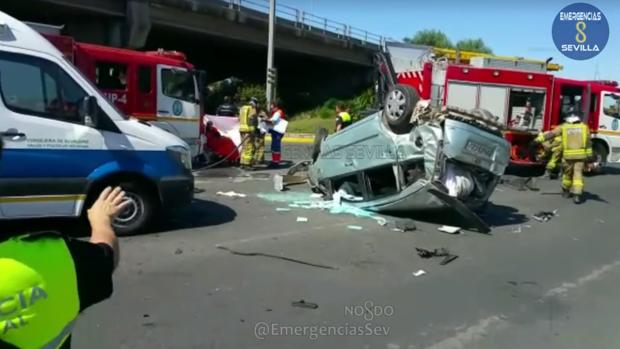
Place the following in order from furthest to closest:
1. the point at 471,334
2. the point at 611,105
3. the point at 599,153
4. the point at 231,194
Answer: the point at 599,153
the point at 611,105
the point at 231,194
the point at 471,334

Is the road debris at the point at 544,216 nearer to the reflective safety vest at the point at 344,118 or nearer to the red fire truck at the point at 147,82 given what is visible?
the reflective safety vest at the point at 344,118

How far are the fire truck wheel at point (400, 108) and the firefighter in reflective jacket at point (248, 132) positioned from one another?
5594 millimetres

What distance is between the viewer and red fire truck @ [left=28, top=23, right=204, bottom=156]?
10992mm

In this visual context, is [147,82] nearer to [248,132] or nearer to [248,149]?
[248,132]

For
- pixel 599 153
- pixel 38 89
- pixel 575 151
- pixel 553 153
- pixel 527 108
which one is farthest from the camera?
pixel 599 153

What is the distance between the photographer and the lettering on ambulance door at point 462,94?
15625 millimetres

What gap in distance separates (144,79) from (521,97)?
9558 millimetres

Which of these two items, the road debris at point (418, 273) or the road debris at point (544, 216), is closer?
the road debris at point (418, 273)

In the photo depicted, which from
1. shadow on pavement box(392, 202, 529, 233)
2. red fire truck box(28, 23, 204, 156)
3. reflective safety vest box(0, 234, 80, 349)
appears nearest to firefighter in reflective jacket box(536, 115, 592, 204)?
shadow on pavement box(392, 202, 529, 233)

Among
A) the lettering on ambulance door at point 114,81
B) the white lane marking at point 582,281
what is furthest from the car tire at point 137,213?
the lettering on ambulance door at point 114,81

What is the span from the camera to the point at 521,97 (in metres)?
15.9

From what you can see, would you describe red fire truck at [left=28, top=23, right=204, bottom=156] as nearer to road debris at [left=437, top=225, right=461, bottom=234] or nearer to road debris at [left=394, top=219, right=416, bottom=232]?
road debris at [left=394, top=219, right=416, bottom=232]

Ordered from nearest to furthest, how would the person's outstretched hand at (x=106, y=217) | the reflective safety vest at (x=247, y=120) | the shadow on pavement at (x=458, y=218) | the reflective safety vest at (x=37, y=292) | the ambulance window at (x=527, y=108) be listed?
1. the reflective safety vest at (x=37, y=292)
2. the person's outstretched hand at (x=106, y=217)
3. the shadow on pavement at (x=458, y=218)
4. the reflective safety vest at (x=247, y=120)
5. the ambulance window at (x=527, y=108)

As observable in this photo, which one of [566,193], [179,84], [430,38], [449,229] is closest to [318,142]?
[449,229]
